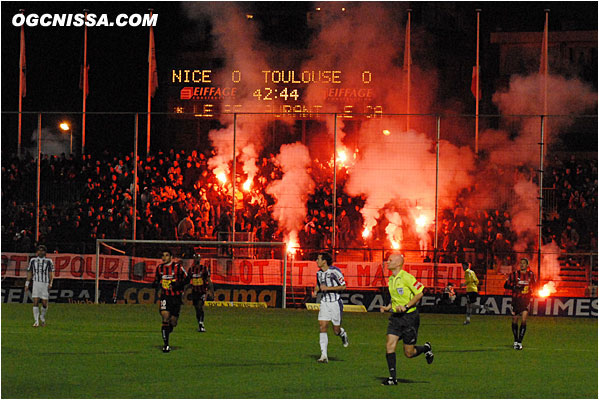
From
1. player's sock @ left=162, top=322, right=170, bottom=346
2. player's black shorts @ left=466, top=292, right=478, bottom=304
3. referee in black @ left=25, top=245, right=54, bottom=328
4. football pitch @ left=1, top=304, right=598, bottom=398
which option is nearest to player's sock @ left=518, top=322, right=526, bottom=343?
football pitch @ left=1, top=304, right=598, bottom=398

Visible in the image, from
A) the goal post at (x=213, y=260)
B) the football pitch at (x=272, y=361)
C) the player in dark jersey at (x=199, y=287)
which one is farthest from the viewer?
the goal post at (x=213, y=260)

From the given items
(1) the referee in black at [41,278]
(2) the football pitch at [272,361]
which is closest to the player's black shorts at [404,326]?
(2) the football pitch at [272,361]

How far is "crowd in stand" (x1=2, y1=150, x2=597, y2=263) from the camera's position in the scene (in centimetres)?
3241

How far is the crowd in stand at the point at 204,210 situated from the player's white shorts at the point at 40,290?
995cm

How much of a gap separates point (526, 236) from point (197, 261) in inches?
554

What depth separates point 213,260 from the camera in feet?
107

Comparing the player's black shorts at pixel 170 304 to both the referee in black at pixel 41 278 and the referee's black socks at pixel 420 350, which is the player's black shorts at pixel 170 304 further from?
the referee in black at pixel 41 278

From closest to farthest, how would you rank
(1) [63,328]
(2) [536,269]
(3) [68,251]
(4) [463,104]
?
(1) [63,328] < (2) [536,269] < (3) [68,251] < (4) [463,104]

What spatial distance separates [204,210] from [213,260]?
2180mm

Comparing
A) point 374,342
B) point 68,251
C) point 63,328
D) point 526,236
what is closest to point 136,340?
point 63,328

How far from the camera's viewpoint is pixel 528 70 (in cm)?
5006

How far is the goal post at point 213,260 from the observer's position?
106 feet

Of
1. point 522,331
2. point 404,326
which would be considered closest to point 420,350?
point 404,326

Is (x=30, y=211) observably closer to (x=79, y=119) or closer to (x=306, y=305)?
(x=306, y=305)
